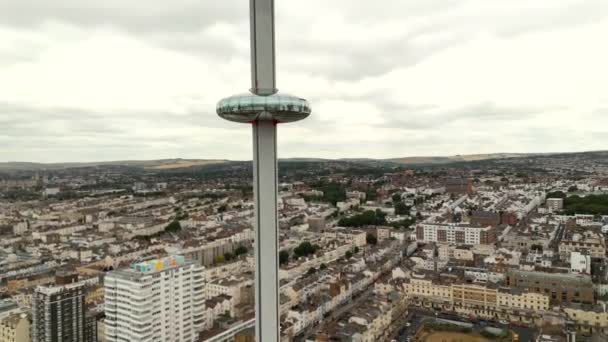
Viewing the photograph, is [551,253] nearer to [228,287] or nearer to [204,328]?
[228,287]

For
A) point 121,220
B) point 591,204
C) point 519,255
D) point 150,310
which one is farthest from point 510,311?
point 121,220

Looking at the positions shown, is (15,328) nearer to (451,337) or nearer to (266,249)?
(266,249)

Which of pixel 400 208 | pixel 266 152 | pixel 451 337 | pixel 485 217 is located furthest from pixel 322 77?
pixel 451 337

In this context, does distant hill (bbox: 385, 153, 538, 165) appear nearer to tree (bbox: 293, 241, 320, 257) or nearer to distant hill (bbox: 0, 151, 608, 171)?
distant hill (bbox: 0, 151, 608, 171)

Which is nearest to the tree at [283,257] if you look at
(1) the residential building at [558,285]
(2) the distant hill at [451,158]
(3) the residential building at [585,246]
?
(2) the distant hill at [451,158]

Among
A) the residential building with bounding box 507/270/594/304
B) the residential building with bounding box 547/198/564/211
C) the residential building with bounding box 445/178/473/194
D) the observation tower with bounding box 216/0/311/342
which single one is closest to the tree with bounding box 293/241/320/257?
the observation tower with bounding box 216/0/311/342

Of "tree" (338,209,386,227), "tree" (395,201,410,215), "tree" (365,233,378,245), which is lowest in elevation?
"tree" (365,233,378,245)
